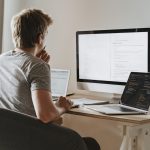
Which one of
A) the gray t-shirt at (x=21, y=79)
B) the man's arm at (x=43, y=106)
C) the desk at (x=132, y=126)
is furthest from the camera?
the desk at (x=132, y=126)

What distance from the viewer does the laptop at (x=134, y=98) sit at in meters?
1.95

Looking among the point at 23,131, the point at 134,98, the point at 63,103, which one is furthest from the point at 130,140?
the point at 23,131

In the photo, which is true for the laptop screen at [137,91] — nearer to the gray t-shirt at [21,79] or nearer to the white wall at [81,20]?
the white wall at [81,20]

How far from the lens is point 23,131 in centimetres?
143

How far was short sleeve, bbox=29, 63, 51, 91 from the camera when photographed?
162 cm

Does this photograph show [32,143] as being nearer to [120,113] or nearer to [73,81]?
A: [120,113]

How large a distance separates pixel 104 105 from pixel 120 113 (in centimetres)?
29

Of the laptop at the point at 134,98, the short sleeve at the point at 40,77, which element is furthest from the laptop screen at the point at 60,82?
the short sleeve at the point at 40,77

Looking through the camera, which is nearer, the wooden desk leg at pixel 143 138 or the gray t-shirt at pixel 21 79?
the gray t-shirt at pixel 21 79

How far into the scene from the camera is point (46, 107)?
1.56 meters

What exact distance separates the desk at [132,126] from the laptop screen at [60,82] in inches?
18.8

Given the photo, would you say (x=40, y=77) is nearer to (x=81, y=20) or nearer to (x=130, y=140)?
(x=130, y=140)

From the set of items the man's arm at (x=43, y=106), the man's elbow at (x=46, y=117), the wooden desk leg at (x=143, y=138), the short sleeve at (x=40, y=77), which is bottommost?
the wooden desk leg at (x=143, y=138)

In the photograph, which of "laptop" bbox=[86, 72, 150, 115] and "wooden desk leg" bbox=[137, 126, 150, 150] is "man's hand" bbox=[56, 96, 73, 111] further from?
"wooden desk leg" bbox=[137, 126, 150, 150]
